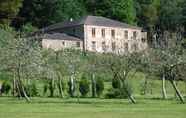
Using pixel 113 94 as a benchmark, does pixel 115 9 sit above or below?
above

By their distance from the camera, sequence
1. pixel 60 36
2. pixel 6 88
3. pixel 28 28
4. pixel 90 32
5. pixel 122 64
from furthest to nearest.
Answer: pixel 28 28 < pixel 90 32 < pixel 60 36 < pixel 6 88 < pixel 122 64

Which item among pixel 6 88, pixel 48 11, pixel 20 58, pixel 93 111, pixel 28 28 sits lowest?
pixel 6 88

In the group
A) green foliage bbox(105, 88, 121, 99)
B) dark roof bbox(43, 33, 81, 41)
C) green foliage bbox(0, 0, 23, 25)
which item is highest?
green foliage bbox(0, 0, 23, 25)

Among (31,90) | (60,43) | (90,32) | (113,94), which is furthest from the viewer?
(90,32)

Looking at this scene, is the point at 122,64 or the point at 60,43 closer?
the point at 122,64

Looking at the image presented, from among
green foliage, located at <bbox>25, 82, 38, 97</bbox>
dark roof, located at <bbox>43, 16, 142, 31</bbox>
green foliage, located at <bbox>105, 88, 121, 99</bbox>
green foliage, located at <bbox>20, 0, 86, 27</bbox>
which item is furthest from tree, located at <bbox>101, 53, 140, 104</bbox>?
green foliage, located at <bbox>20, 0, 86, 27</bbox>

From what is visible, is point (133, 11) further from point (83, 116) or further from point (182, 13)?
point (83, 116)

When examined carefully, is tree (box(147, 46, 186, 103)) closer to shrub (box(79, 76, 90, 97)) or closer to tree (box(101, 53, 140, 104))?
tree (box(101, 53, 140, 104))

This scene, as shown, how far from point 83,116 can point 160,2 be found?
110 m

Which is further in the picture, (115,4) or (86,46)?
(115,4)

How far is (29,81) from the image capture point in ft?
214

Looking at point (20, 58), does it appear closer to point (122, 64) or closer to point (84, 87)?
point (122, 64)

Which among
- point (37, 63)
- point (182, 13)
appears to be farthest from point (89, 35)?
point (37, 63)

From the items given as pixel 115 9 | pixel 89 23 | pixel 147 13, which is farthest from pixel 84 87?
pixel 147 13
